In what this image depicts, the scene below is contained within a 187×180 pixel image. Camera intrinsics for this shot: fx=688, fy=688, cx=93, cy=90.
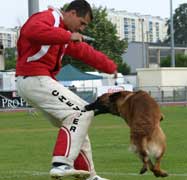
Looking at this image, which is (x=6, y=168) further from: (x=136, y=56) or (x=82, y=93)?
(x=136, y=56)

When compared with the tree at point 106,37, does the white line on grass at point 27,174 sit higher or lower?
lower

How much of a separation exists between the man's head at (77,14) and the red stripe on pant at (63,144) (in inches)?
48.5

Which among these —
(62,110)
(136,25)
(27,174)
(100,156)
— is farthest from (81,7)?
(136,25)

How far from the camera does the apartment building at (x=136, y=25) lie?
559 feet

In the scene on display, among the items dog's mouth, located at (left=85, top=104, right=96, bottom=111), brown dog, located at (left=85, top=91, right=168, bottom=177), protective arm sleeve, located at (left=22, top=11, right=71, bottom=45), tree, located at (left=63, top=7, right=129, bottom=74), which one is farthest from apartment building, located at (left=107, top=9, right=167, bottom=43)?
protective arm sleeve, located at (left=22, top=11, right=71, bottom=45)

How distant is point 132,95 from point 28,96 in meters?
1.25

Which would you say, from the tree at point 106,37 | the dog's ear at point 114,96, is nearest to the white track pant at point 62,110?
the dog's ear at point 114,96

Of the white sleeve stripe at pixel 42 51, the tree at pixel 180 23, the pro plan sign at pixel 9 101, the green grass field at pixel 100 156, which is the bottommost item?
the pro plan sign at pixel 9 101

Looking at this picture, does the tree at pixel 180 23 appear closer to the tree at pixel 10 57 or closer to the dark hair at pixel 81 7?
the tree at pixel 10 57

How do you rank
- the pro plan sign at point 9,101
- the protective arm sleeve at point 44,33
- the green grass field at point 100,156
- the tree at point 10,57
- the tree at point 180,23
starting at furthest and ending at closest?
the tree at point 180,23, the tree at point 10,57, the pro plan sign at point 9,101, the green grass field at point 100,156, the protective arm sleeve at point 44,33

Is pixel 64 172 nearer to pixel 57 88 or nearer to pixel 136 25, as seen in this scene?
pixel 57 88

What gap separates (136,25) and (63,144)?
179 m

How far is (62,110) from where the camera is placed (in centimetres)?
802

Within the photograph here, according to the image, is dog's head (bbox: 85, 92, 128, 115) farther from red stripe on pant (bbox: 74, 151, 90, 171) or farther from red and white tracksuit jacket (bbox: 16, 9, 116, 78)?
red stripe on pant (bbox: 74, 151, 90, 171)
